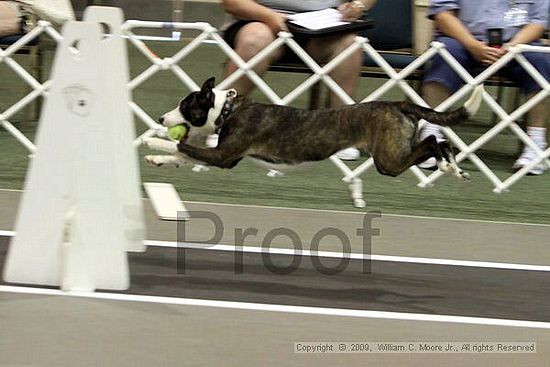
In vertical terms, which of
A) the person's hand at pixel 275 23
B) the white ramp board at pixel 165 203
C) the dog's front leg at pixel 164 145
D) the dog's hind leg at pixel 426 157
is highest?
the person's hand at pixel 275 23

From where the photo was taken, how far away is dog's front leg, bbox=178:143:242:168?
3.20 metres

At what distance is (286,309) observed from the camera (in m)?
2.69

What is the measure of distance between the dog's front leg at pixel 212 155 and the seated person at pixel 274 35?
1282mm

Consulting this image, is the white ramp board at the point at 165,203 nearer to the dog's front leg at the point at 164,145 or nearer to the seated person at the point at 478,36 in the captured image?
the dog's front leg at the point at 164,145

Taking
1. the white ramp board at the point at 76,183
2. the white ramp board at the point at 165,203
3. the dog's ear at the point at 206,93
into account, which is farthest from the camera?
the dog's ear at the point at 206,93

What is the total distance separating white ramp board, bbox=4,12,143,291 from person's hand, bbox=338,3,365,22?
6.92 feet

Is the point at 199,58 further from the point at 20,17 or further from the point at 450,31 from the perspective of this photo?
the point at 450,31

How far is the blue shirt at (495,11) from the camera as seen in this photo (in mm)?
4641

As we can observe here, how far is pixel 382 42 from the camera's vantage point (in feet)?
17.2

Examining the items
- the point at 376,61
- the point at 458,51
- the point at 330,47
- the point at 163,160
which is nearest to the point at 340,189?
the point at 376,61

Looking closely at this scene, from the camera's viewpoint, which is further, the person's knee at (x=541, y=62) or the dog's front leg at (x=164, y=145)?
the person's knee at (x=541, y=62)

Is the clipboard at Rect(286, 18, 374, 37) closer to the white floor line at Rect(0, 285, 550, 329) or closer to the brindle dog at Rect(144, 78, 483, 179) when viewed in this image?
the brindle dog at Rect(144, 78, 483, 179)

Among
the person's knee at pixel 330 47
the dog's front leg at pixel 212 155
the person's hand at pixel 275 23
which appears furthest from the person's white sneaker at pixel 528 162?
the dog's front leg at pixel 212 155

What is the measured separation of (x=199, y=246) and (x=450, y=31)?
1990mm
